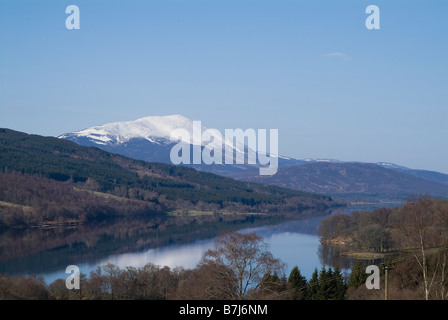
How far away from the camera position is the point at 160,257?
3447cm

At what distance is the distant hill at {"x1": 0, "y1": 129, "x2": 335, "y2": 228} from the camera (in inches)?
2549

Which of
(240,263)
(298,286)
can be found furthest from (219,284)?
(298,286)

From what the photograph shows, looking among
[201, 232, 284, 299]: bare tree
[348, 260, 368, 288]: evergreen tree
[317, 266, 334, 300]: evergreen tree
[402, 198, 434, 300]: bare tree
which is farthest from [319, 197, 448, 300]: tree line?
[201, 232, 284, 299]: bare tree

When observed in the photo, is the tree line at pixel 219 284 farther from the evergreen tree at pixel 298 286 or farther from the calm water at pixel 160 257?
the calm water at pixel 160 257

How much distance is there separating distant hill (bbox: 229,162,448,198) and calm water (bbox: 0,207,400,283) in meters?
124

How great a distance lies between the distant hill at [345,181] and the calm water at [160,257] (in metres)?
124

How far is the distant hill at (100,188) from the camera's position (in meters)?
64.8

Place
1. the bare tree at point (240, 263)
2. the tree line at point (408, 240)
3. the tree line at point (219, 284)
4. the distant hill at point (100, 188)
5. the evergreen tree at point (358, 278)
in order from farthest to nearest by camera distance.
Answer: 1. the distant hill at point (100, 188)
2. the evergreen tree at point (358, 278)
3. the bare tree at point (240, 263)
4. the tree line at point (219, 284)
5. the tree line at point (408, 240)

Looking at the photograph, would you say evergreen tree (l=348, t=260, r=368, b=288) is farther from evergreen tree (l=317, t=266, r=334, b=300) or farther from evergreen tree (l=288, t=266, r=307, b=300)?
evergreen tree (l=288, t=266, r=307, b=300)

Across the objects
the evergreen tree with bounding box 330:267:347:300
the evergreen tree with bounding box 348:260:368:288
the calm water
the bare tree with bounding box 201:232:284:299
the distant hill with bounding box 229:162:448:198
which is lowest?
the calm water

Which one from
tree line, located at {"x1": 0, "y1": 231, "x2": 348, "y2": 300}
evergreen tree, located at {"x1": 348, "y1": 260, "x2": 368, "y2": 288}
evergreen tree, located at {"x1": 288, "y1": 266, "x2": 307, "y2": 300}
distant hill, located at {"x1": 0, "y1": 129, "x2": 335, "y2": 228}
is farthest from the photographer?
distant hill, located at {"x1": 0, "y1": 129, "x2": 335, "y2": 228}

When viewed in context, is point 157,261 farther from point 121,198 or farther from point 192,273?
point 121,198

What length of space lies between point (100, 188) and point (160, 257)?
4945 cm

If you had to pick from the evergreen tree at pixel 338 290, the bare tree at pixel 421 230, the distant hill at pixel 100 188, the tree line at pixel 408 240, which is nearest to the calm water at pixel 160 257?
the tree line at pixel 408 240
